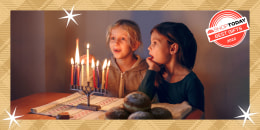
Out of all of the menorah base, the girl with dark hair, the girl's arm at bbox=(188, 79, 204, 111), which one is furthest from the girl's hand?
the menorah base

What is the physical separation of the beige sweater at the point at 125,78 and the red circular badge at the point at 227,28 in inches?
25.3

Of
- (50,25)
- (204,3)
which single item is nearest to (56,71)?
(50,25)

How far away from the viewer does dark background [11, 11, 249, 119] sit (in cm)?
224

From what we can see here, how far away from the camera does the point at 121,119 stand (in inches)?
73.7

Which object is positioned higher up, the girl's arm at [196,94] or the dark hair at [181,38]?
the dark hair at [181,38]

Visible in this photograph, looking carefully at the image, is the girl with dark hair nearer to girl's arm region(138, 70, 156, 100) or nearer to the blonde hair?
girl's arm region(138, 70, 156, 100)

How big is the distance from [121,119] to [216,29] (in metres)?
1.07

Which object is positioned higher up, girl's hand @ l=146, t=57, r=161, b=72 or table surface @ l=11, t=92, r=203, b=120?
girl's hand @ l=146, t=57, r=161, b=72

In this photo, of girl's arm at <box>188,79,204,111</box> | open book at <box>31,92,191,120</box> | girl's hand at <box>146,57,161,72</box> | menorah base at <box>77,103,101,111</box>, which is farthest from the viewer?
girl's hand at <box>146,57,161,72</box>

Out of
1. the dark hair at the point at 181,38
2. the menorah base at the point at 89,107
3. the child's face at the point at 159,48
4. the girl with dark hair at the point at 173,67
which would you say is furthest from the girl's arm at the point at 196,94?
the menorah base at the point at 89,107

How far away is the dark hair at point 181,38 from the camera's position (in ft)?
7.34

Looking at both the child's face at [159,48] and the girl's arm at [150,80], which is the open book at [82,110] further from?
the child's face at [159,48]

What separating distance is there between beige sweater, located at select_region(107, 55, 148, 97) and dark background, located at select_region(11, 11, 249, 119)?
10cm

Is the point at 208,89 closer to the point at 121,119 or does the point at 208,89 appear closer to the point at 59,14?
the point at 121,119
